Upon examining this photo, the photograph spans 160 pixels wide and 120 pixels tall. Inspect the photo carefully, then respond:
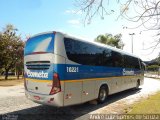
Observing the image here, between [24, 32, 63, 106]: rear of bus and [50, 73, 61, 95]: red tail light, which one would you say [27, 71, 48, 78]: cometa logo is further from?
[50, 73, 61, 95]: red tail light

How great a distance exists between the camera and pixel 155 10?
6461mm

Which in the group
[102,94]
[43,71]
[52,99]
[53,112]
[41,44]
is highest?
[41,44]

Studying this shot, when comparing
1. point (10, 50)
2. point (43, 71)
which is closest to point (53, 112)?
point (43, 71)

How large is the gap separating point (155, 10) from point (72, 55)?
13.6 ft

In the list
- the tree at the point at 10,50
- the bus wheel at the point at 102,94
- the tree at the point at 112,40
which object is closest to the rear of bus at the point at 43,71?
the bus wheel at the point at 102,94

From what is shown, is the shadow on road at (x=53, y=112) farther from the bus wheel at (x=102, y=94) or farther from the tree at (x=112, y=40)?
the tree at (x=112, y=40)

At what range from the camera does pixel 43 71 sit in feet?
30.0

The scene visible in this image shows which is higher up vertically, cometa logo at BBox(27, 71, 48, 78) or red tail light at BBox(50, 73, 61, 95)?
cometa logo at BBox(27, 71, 48, 78)

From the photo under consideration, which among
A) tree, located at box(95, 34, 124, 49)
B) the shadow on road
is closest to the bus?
the shadow on road

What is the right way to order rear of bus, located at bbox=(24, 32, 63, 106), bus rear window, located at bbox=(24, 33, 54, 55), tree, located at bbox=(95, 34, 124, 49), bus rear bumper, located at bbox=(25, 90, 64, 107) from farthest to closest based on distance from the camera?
1. tree, located at bbox=(95, 34, 124, 49)
2. bus rear window, located at bbox=(24, 33, 54, 55)
3. rear of bus, located at bbox=(24, 32, 63, 106)
4. bus rear bumper, located at bbox=(25, 90, 64, 107)

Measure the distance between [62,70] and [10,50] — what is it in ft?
116

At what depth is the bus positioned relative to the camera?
8.77 meters

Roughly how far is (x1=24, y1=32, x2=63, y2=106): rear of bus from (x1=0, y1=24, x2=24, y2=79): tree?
107ft

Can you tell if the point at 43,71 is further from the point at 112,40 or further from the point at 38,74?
the point at 112,40
